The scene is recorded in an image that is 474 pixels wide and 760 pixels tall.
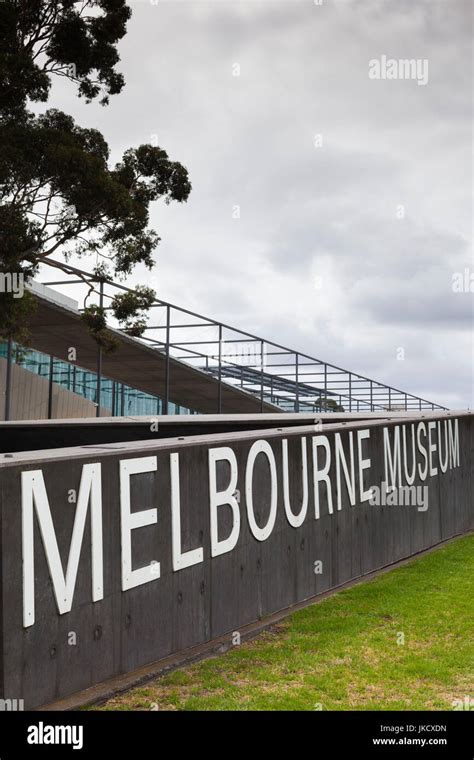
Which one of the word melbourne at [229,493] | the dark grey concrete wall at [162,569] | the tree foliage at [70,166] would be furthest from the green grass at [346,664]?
the tree foliage at [70,166]

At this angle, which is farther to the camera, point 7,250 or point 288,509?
point 7,250

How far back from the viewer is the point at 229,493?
6105mm

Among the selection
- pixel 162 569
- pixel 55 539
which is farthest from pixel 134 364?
pixel 55 539

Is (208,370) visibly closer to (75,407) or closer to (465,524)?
(75,407)

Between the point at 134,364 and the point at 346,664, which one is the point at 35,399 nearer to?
the point at 134,364

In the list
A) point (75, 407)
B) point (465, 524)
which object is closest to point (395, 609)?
point (465, 524)

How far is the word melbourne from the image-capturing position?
14.1 feet

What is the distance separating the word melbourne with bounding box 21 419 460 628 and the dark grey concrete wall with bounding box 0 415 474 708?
0.04 m

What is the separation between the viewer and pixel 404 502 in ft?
32.3

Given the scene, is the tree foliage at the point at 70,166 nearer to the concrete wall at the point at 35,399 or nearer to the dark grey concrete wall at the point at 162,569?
the concrete wall at the point at 35,399

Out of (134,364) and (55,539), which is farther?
(134,364)

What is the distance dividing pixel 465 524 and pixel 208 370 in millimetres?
15953

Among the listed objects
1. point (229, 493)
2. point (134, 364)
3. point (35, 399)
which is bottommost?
point (229, 493)

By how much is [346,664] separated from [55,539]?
86.5 inches
